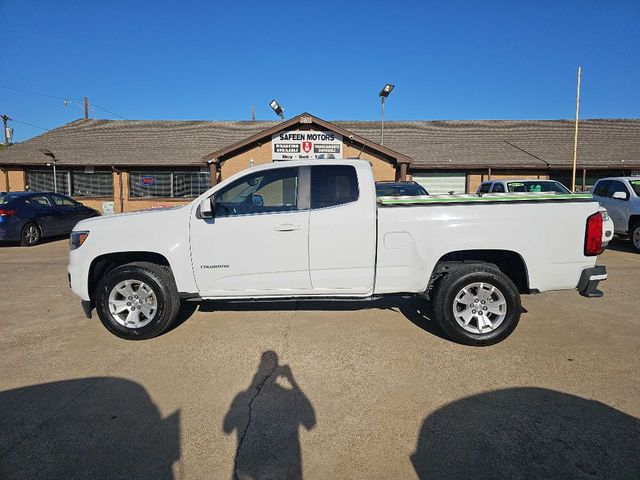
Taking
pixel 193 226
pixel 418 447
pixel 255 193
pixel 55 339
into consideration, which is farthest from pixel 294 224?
pixel 55 339

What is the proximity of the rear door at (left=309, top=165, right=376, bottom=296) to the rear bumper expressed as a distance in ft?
7.17

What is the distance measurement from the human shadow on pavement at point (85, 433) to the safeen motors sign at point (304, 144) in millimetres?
14736

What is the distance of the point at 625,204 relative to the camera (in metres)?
9.78

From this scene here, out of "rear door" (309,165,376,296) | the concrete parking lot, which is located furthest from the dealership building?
the concrete parking lot

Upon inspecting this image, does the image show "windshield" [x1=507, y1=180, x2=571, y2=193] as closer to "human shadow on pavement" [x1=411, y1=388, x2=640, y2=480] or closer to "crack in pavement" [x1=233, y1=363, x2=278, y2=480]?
"human shadow on pavement" [x1=411, y1=388, x2=640, y2=480]

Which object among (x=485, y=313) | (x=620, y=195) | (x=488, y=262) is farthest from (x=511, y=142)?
(x=485, y=313)

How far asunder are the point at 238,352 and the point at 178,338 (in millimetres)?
867

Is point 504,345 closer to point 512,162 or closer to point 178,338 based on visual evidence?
point 178,338

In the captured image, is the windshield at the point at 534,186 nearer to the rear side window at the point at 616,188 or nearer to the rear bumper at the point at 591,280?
the rear side window at the point at 616,188

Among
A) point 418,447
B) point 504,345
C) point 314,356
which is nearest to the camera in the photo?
point 418,447

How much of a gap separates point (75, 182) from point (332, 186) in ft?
63.4

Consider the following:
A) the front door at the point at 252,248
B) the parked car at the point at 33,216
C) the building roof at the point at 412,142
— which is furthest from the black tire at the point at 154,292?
the building roof at the point at 412,142

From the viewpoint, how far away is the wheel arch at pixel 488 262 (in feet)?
13.7

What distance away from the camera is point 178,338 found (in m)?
4.36
